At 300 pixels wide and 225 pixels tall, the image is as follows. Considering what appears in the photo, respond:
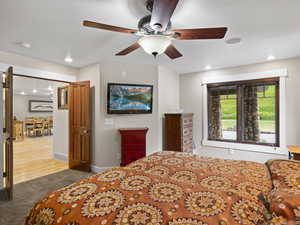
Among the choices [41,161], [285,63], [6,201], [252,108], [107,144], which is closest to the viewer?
[6,201]

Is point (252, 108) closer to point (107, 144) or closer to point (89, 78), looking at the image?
point (107, 144)

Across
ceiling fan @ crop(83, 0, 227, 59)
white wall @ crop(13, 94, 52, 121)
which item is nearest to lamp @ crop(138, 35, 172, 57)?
ceiling fan @ crop(83, 0, 227, 59)

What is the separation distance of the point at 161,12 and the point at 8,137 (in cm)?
289

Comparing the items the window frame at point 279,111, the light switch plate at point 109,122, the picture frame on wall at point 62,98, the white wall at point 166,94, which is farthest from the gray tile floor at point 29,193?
the window frame at point 279,111

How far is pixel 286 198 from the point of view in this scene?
3.02 ft

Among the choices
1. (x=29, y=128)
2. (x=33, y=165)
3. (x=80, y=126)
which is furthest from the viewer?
(x=29, y=128)

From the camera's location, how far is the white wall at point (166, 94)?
3.98 m

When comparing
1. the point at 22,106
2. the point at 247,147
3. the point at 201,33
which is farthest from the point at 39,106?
the point at 201,33

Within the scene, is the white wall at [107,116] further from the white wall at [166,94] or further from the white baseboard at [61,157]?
the white baseboard at [61,157]

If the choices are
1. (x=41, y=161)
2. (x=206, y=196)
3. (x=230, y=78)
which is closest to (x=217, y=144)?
(x=230, y=78)

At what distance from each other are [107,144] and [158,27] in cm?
275

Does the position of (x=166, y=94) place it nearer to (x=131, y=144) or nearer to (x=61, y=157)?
(x=131, y=144)

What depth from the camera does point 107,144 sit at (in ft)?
11.7

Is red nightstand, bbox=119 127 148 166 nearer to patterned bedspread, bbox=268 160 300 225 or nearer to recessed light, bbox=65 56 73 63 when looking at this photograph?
recessed light, bbox=65 56 73 63
